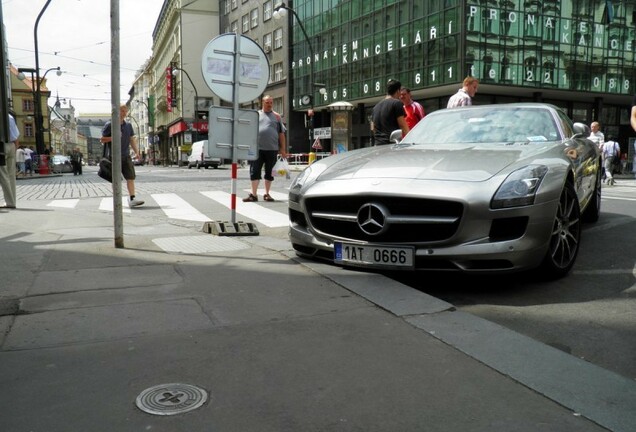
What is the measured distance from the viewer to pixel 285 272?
436cm

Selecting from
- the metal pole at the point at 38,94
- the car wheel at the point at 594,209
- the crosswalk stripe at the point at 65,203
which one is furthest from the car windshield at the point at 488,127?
the metal pole at the point at 38,94

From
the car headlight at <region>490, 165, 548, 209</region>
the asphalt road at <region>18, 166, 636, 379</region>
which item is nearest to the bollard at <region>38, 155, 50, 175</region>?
the asphalt road at <region>18, 166, 636, 379</region>

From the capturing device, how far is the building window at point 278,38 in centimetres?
5241

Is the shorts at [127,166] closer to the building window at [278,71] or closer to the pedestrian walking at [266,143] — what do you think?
the pedestrian walking at [266,143]

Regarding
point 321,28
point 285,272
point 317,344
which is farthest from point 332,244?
point 321,28

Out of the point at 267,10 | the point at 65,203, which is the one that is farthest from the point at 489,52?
the point at 267,10

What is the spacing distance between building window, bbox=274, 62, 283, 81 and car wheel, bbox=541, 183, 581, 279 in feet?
164

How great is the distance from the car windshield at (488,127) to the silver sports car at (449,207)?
0.04 meters

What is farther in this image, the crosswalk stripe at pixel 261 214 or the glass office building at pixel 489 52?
the glass office building at pixel 489 52

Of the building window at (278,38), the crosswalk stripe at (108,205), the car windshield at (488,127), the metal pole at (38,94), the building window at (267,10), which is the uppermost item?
the building window at (267,10)

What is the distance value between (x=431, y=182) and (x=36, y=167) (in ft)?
113

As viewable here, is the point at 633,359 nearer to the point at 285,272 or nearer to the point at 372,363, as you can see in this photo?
the point at 372,363

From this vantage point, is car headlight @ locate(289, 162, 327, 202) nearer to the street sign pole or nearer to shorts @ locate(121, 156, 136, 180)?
the street sign pole

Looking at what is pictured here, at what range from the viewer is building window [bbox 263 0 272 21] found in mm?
54412
